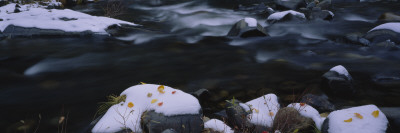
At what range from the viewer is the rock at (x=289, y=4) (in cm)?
1262

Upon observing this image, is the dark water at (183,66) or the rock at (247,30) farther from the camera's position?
the rock at (247,30)

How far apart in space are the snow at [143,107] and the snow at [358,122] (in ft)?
4.34

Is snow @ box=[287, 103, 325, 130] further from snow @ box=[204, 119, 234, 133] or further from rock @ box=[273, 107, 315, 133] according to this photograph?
snow @ box=[204, 119, 234, 133]

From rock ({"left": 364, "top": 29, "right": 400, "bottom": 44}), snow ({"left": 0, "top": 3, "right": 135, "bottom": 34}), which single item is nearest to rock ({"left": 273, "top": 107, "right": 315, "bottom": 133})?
rock ({"left": 364, "top": 29, "right": 400, "bottom": 44})

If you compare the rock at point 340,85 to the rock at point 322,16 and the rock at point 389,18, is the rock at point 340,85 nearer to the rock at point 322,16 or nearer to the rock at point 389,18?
the rock at point 322,16

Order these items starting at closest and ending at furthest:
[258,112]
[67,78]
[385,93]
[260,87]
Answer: [258,112]
[385,93]
[260,87]
[67,78]

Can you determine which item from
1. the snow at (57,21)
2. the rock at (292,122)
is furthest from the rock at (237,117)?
the snow at (57,21)

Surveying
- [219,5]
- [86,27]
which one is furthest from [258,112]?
[219,5]

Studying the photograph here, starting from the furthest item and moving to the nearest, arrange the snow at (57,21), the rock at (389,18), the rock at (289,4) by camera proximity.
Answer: the rock at (289,4) < the rock at (389,18) < the snow at (57,21)

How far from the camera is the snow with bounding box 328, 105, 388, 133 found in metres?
2.63

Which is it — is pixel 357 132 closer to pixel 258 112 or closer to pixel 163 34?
pixel 258 112

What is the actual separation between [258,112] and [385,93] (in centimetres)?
247

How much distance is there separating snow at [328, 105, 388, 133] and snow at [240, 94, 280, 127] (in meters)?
0.60

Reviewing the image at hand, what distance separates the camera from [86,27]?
7.84m
